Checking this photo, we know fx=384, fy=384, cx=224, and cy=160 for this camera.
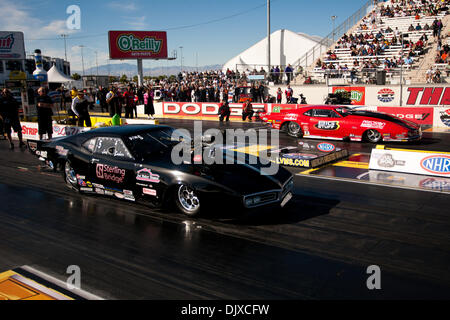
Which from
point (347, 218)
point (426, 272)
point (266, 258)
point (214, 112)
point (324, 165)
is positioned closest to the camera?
point (426, 272)

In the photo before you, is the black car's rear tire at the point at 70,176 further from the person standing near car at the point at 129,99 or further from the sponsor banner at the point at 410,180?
the person standing near car at the point at 129,99

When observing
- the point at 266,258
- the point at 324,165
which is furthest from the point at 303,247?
the point at 324,165

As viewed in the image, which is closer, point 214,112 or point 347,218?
point 347,218

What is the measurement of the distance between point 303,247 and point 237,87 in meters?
24.3

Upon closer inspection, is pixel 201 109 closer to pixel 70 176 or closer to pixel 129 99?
pixel 129 99

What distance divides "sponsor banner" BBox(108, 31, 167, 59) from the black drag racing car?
104 feet

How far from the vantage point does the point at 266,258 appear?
4.72m

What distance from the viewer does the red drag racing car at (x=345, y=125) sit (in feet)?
42.6

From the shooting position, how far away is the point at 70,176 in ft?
25.6

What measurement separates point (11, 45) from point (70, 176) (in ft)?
152

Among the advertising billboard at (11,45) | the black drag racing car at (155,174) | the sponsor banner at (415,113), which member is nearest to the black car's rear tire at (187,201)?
the black drag racing car at (155,174)

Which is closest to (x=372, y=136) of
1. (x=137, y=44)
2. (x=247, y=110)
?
(x=247, y=110)

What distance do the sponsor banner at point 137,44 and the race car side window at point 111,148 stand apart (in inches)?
1269
